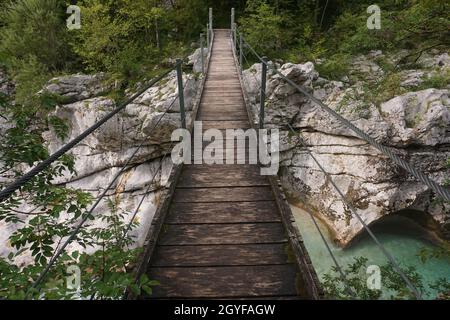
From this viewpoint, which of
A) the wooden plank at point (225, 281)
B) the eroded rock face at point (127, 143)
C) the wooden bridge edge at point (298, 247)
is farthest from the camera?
the eroded rock face at point (127, 143)

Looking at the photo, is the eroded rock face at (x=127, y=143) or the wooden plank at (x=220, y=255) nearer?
the wooden plank at (x=220, y=255)

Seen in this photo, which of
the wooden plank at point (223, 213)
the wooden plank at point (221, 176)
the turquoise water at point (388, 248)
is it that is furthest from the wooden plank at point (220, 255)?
the turquoise water at point (388, 248)

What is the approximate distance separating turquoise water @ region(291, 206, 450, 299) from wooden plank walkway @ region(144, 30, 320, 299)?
609 centimetres

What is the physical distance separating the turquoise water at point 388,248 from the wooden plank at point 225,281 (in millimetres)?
6865

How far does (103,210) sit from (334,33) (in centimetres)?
1380

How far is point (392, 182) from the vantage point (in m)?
9.81

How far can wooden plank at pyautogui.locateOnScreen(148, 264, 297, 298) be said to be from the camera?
7.36 feet

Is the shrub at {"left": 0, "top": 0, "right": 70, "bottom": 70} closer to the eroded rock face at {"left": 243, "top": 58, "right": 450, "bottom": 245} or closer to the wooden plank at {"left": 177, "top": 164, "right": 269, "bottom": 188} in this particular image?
the eroded rock face at {"left": 243, "top": 58, "right": 450, "bottom": 245}

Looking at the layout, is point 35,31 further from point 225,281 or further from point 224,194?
point 225,281

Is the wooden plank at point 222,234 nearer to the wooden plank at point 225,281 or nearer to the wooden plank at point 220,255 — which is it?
the wooden plank at point 220,255

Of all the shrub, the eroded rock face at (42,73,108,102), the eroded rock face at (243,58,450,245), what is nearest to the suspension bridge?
the eroded rock face at (243,58,450,245)

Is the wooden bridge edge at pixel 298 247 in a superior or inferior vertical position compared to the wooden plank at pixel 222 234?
superior

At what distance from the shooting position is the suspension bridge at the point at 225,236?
84.9 inches
